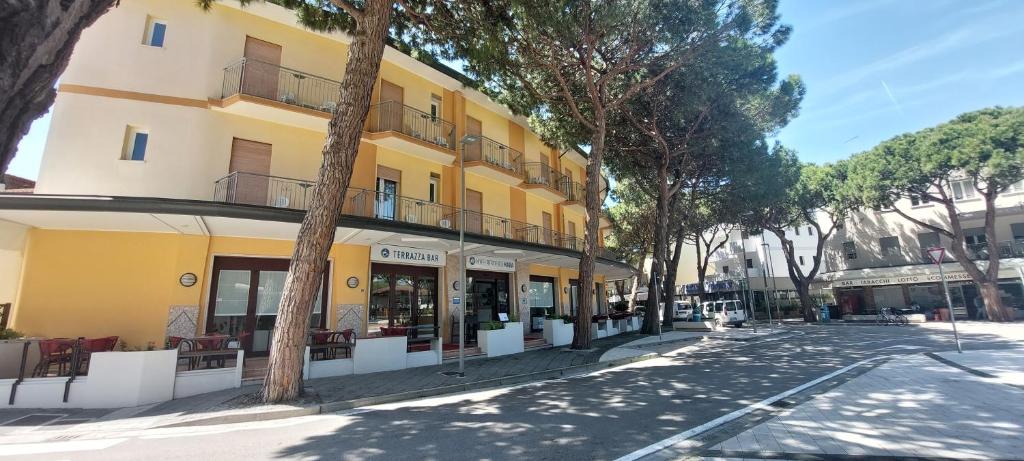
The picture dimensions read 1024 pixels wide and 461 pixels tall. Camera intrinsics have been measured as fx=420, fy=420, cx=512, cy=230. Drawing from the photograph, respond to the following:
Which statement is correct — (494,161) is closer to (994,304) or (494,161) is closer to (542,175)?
(542,175)

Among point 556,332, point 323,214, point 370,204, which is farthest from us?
point 556,332

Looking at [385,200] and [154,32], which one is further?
[385,200]

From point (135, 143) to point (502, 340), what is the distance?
1127cm

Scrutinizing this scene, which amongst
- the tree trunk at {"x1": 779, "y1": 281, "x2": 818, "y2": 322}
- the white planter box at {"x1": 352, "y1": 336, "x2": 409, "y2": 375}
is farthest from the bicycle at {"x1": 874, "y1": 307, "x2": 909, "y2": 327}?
the white planter box at {"x1": 352, "y1": 336, "x2": 409, "y2": 375}

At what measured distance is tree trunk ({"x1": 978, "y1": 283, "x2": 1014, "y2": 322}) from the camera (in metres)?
22.2

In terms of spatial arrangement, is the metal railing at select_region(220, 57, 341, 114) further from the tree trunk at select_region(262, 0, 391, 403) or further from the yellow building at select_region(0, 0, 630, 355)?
the tree trunk at select_region(262, 0, 391, 403)

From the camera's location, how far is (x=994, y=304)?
22.4m

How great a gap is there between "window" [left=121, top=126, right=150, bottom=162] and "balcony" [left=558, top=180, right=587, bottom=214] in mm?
15901

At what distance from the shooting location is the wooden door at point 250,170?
1119 centimetres

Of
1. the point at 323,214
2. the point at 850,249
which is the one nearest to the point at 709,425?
the point at 323,214

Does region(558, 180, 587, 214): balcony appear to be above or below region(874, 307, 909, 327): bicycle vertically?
above

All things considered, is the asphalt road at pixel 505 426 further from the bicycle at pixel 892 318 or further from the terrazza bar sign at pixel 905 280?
the terrazza bar sign at pixel 905 280

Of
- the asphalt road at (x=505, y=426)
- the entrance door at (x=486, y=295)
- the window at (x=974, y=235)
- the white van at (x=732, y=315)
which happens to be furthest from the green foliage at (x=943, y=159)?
the entrance door at (x=486, y=295)

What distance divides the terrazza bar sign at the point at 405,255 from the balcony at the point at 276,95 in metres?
4.04
